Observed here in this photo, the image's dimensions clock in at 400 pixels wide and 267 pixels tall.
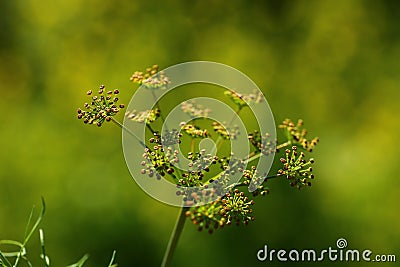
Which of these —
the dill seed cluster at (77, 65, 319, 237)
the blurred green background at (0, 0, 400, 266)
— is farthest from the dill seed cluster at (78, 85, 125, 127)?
the blurred green background at (0, 0, 400, 266)

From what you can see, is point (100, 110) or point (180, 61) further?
point (180, 61)

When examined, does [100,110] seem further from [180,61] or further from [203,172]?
[180,61]

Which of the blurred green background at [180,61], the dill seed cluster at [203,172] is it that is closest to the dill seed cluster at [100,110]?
the dill seed cluster at [203,172]

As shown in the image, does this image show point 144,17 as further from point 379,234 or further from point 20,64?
point 379,234

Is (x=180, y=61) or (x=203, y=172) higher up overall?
(x=180, y=61)

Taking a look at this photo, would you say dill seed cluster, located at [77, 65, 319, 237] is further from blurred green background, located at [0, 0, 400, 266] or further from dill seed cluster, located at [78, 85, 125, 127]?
blurred green background, located at [0, 0, 400, 266]

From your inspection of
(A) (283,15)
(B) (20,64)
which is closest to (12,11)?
(B) (20,64)

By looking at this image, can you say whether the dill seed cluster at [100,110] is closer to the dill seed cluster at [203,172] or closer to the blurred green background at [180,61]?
the dill seed cluster at [203,172]

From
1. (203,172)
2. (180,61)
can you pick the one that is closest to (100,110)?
(203,172)
